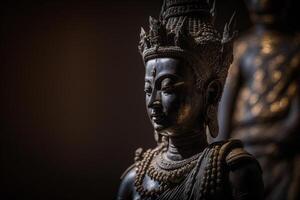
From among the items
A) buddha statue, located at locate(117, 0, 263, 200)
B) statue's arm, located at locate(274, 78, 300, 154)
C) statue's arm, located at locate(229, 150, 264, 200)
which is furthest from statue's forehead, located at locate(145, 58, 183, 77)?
statue's arm, located at locate(274, 78, 300, 154)

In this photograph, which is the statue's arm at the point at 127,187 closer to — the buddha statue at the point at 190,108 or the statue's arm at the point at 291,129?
the buddha statue at the point at 190,108

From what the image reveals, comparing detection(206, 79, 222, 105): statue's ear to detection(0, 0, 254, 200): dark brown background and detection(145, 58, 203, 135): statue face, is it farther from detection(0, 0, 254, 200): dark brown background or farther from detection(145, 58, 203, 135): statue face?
detection(0, 0, 254, 200): dark brown background

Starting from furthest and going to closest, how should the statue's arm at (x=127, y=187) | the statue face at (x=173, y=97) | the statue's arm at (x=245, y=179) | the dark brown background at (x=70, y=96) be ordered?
the dark brown background at (x=70, y=96) → the statue's arm at (x=127, y=187) → the statue face at (x=173, y=97) → the statue's arm at (x=245, y=179)

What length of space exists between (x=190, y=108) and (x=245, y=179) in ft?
1.04

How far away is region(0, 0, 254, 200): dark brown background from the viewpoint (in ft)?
10.5

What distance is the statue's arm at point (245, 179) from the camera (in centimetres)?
197

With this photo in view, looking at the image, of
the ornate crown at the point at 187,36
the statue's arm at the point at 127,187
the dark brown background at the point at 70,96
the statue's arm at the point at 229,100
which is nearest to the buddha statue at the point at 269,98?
the statue's arm at the point at 229,100

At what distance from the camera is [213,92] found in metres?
2.18

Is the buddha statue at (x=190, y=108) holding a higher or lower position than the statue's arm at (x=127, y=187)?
higher

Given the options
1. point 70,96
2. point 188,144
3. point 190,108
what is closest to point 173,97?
point 190,108

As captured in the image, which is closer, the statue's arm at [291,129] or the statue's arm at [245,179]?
the statue's arm at [245,179]

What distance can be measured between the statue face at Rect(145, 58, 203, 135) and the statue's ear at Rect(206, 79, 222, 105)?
0.05 metres

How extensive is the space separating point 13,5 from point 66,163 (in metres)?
0.89

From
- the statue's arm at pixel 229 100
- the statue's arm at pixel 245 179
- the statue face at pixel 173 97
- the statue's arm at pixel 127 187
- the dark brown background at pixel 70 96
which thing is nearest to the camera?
the statue's arm at pixel 245 179
